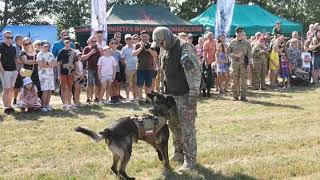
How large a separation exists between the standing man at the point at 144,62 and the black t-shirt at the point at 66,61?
1652mm

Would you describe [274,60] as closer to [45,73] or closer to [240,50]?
[240,50]

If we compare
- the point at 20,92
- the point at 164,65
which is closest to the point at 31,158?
the point at 164,65

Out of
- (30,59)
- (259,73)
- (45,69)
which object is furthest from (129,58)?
(259,73)

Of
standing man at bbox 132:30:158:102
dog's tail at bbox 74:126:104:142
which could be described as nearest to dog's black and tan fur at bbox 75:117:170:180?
dog's tail at bbox 74:126:104:142

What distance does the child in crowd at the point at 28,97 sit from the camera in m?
10.8

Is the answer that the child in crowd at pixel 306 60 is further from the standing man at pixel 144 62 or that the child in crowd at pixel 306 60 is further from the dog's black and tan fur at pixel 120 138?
the dog's black and tan fur at pixel 120 138

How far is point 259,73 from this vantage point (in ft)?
50.7

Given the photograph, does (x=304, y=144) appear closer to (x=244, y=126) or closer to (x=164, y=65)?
(x=244, y=126)

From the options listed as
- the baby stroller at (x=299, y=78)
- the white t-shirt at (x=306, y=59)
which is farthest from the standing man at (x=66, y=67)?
the white t-shirt at (x=306, y=59)

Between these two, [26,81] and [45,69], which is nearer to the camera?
[26,81]

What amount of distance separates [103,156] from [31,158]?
1056mm

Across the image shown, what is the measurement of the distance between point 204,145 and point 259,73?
8.08 m

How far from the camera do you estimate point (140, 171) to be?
6.41 metres

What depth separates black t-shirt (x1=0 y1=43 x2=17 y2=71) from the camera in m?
10.7
